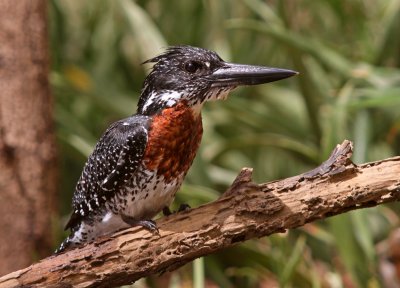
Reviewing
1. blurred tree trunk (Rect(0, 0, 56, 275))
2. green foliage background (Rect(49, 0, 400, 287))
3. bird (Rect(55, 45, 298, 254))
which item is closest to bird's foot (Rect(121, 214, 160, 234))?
bird (Rect(55, 45, 298, 254))

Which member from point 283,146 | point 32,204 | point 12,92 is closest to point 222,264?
point 283,146

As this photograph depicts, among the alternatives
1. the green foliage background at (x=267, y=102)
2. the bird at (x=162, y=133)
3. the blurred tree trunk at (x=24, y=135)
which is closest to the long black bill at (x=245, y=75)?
the bird at (x=162, y=133)

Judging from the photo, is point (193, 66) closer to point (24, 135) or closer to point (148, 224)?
point (148, 224)

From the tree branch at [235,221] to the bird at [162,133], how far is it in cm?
11

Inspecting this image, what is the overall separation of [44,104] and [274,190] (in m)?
1.00

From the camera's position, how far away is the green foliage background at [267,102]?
8.28 ft

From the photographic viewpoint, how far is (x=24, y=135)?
7.44 ft

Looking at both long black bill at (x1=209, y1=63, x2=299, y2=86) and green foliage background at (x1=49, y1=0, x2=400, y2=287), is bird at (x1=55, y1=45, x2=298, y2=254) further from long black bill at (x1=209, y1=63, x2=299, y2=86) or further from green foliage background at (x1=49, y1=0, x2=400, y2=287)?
green foliage background at (x1=49, y1=0, x2=400, y2=287)

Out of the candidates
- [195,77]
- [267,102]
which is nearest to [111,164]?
[195,77]

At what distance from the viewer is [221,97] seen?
1.67 meters

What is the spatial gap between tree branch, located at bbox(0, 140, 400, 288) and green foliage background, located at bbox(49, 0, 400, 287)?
0.59 meters

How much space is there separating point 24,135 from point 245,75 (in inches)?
34.8

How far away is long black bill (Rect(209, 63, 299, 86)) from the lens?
1602mm

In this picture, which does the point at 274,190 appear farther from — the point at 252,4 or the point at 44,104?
the point at 252,4
